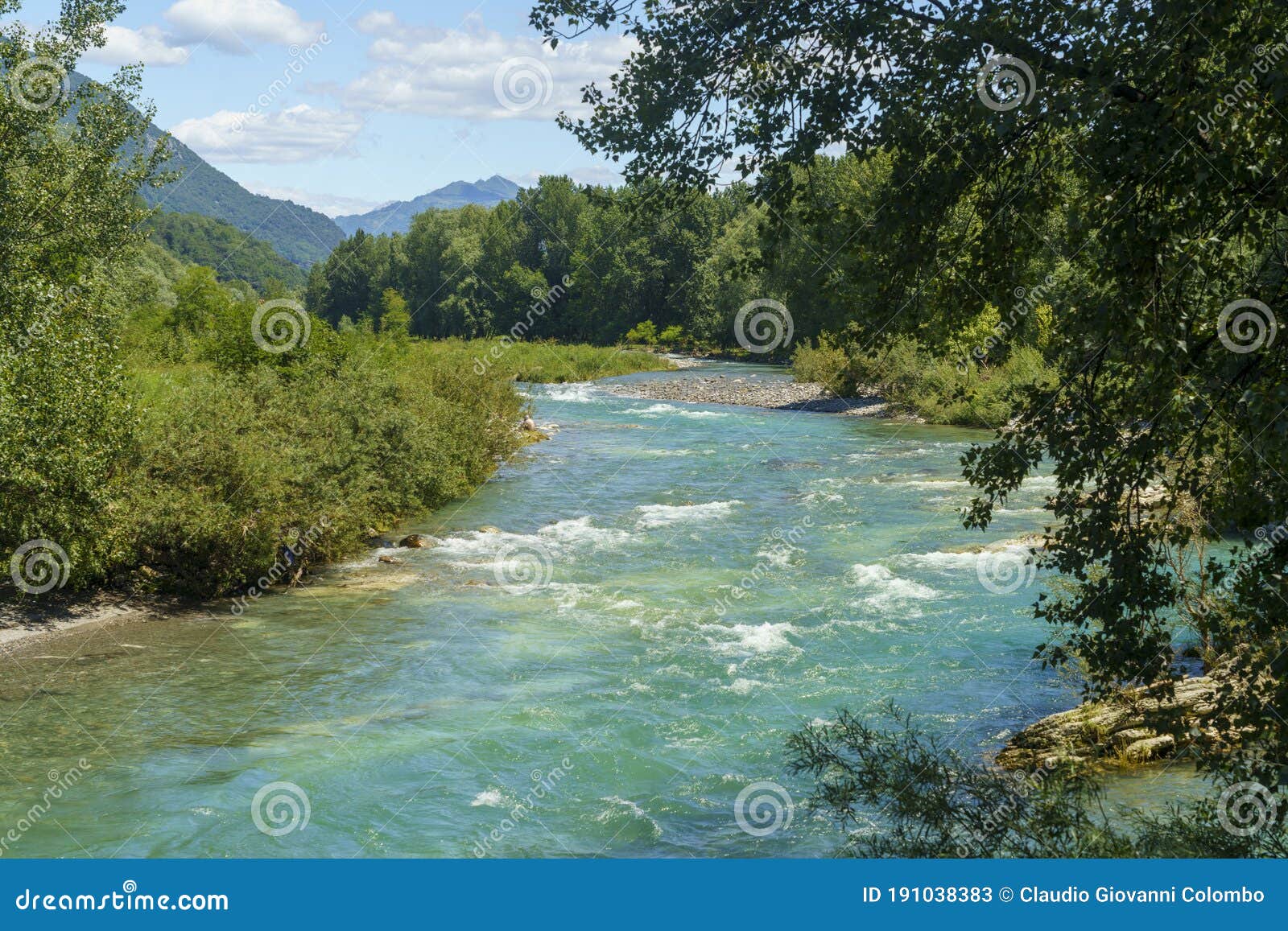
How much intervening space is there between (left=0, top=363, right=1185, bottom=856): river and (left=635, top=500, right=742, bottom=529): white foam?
19 cm

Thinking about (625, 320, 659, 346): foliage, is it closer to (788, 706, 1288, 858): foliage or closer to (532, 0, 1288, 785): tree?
(532, 0, 1288, 785): tree

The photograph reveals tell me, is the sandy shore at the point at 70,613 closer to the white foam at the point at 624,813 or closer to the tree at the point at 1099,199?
the white foam at the point at 624,813

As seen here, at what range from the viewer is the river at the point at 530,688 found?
1012cm

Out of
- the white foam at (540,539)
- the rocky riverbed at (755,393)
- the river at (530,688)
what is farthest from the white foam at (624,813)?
the rocky riverbed at (755,393)

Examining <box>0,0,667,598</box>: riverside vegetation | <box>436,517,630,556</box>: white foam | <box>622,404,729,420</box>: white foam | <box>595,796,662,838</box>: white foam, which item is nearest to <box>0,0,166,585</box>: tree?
<box>0,0,667,598</box>: riverside vegetation

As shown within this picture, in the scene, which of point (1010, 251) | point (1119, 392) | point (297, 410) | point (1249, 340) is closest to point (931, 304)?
point (1010, 251)

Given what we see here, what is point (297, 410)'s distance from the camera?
21.6 meters

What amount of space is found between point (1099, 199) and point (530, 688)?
955 centimetres

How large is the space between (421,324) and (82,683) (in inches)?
3786

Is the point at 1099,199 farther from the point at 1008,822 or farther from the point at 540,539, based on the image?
the point at 540,539

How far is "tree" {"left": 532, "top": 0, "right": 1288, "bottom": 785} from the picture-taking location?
5.79m

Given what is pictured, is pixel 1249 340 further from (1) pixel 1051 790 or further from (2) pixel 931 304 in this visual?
(1) pixel 1051 790
